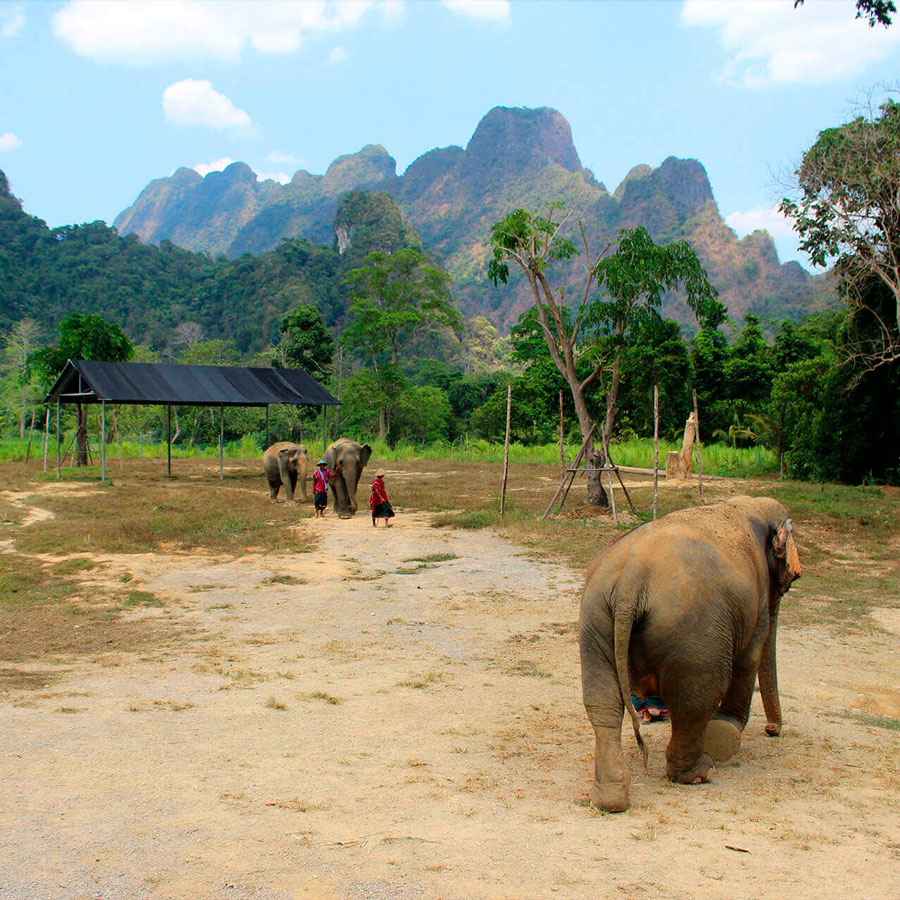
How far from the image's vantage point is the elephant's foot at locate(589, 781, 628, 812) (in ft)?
13.6

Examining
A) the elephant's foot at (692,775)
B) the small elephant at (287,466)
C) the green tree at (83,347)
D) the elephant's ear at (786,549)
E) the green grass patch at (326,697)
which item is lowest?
the green grass patch at (326,697)

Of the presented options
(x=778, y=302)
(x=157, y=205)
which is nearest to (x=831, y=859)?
(x=778, y=302)

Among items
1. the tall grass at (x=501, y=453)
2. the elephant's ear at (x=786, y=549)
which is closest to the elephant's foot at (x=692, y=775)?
the elephant's ear at (x=786, y=549)

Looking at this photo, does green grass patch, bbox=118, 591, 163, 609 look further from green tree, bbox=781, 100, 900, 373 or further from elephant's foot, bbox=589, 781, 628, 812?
green tree, bbox=781, 100, 900, 373

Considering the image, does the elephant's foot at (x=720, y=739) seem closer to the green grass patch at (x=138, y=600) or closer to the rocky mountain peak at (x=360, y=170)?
the green grass patch at (x=138, y=600)

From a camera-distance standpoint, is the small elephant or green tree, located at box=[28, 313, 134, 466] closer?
the small elephant

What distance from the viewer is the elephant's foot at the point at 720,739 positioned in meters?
4.78

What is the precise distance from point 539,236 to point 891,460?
40.5 feet

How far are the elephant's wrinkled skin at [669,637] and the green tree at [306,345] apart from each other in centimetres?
4029

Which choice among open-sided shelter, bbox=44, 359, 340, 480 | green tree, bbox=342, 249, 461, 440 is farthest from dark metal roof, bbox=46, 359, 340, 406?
green tree, bbox=342, 249, 461, 440

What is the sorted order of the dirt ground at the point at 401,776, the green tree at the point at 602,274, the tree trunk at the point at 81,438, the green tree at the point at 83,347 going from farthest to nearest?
the green tree at the point at 83,347 → the tree trunk at the point at 81,438 → the green tree at the point at 602,274 → the dirt ground at the point at 401,776

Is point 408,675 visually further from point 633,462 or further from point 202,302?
point 202,302

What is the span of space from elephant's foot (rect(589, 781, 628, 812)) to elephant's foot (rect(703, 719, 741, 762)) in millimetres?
856

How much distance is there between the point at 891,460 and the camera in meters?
22.8
